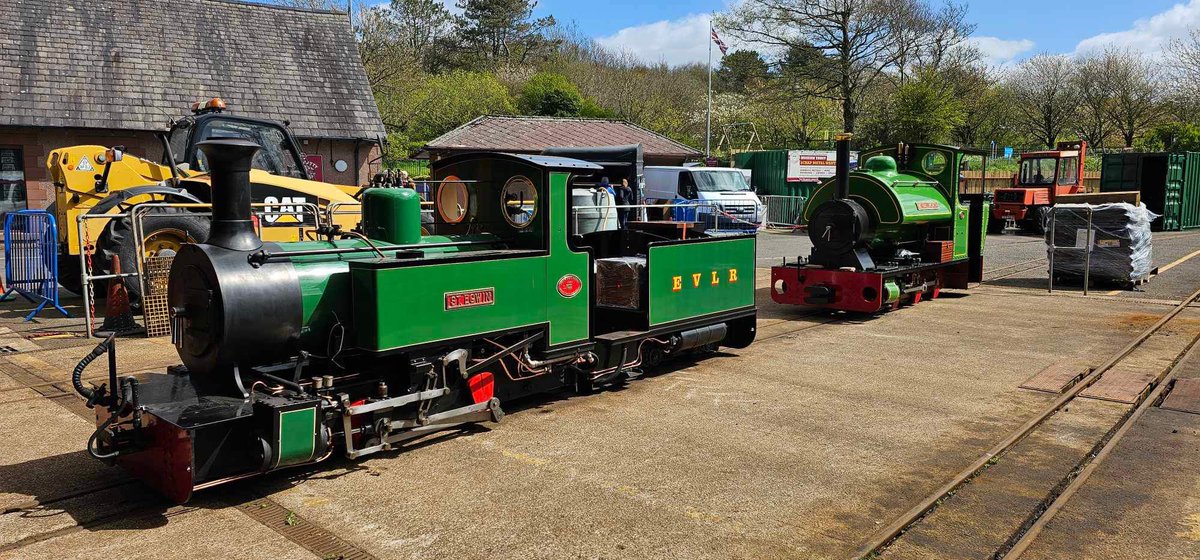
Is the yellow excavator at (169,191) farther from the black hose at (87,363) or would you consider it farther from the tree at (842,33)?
the tree at (842,33)

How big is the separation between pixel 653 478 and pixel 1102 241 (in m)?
11.3

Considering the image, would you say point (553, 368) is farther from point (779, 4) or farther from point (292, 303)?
point (779, 4)

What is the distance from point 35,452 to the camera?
18.0 feet

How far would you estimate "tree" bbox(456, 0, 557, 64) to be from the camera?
49344 mm

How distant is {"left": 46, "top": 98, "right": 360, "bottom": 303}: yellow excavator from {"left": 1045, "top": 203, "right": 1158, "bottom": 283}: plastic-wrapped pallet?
1083cm

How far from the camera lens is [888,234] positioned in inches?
466

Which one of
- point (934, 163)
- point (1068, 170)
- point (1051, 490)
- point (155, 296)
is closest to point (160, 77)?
point (155, 296)

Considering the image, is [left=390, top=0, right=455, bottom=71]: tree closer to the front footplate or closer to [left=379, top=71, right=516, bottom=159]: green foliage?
[left=379, top=71, right=516, bottom=159]: green foliage

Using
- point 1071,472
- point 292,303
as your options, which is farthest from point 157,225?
point 1071,472

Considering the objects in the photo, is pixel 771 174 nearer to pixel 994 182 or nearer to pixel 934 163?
pixel 994 182

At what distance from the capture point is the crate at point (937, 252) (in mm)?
12305

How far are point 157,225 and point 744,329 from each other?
6.76 metres

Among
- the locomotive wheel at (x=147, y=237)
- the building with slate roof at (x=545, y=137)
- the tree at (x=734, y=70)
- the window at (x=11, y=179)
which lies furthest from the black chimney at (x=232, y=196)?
the tree at (x=734, y=70)

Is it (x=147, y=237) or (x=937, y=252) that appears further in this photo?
(x=937, y=252)
